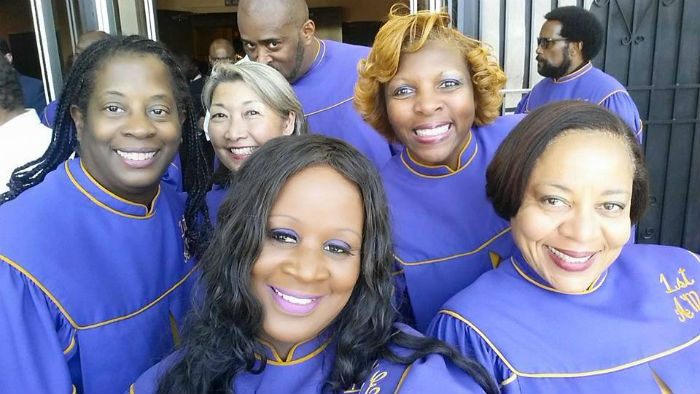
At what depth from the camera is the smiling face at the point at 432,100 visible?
1.90m

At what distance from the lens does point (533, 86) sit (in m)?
4.29

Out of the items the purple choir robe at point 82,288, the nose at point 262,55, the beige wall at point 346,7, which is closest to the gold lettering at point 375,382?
the purple choir robe at point 82,288

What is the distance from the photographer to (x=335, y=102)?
10.2 feet

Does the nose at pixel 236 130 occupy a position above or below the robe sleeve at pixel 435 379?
above

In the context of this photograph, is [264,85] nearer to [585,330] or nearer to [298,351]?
[298,351]

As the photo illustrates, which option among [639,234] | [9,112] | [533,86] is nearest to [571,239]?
[9,112]

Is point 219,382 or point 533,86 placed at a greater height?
point 533,86

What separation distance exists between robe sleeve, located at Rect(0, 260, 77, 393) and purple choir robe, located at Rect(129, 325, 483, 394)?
0.22 metres

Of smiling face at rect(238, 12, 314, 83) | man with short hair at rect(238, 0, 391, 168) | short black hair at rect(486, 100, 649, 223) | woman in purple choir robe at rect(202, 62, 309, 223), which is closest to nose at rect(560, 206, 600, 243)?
short black hair at rect(486, 100, 649, 223)

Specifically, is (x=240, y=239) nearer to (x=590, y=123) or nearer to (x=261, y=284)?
(x=261, y=284)

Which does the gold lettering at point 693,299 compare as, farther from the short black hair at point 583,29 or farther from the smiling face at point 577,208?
the short black hair at point 583,29

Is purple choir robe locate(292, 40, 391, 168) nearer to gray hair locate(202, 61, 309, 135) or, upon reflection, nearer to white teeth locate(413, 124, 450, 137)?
gray hair locate(202, 61, 309, 135)

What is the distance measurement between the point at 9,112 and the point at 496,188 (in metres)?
2.53

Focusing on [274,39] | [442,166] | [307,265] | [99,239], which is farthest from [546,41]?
[99,239]
